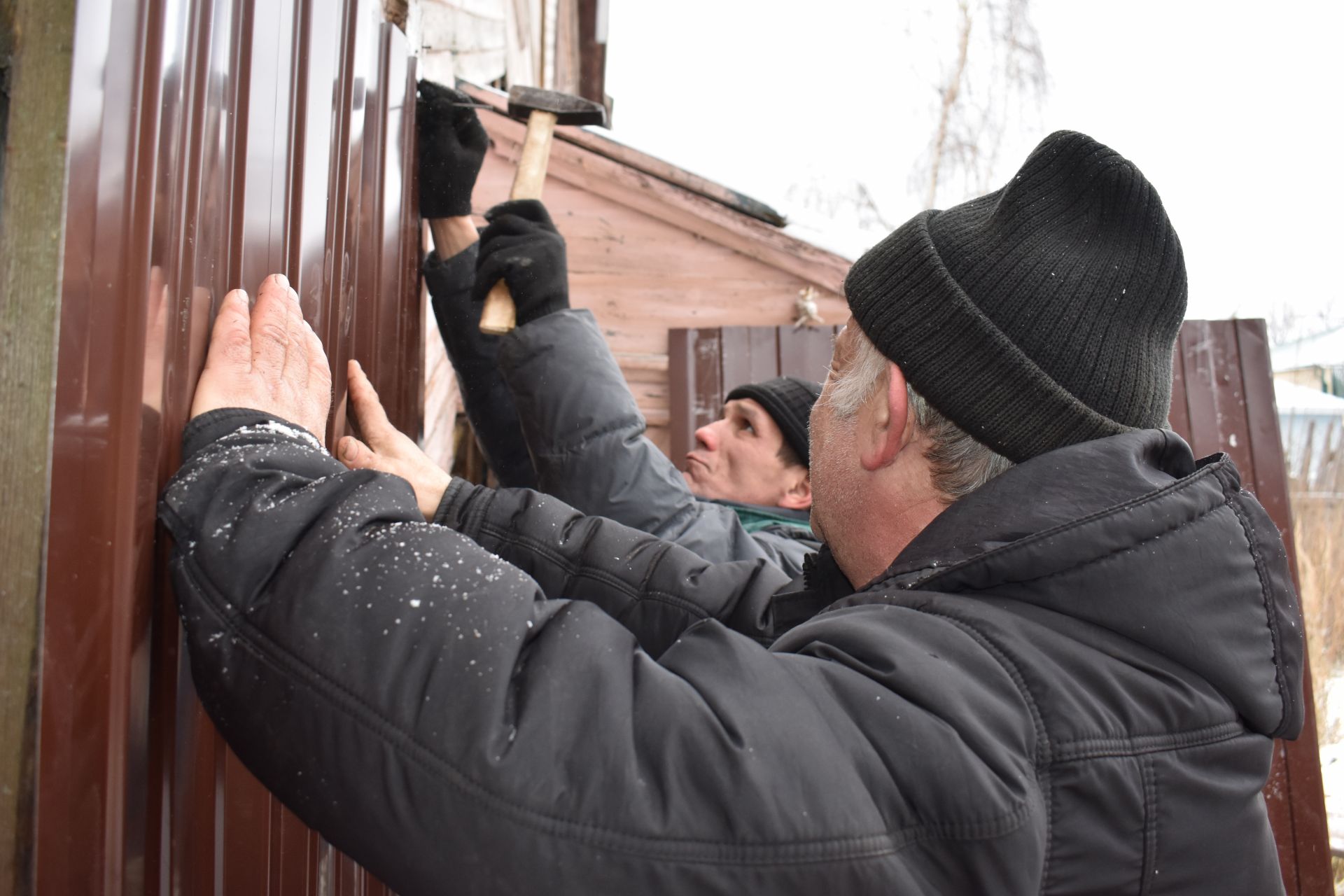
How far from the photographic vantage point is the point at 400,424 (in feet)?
6.86

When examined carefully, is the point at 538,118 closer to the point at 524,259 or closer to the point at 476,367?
the point at 524,259

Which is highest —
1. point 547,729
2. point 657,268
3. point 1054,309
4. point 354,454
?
point 657,268

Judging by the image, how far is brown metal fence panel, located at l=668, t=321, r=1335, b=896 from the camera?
144 inches

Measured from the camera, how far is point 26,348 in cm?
89

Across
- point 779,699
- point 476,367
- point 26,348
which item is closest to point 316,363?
point 26,348

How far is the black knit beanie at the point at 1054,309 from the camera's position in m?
1.33

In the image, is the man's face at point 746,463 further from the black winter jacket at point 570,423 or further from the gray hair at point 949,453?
the gray hair at point 949,453

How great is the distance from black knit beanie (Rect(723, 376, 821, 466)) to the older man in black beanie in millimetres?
1817

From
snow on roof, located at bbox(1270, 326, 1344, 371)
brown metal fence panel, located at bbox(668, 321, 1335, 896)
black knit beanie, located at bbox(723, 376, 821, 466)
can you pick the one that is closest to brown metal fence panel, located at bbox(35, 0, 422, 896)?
black knit beanie, located at bbox(723, 376, 821, 466)

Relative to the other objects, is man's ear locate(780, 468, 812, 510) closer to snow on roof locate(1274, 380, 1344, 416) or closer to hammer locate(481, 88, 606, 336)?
hammer locate(481, 88, 606, 336)

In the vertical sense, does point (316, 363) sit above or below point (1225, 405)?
below

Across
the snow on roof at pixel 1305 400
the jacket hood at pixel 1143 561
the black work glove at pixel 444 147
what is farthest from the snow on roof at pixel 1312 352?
the jacket hood at pixel 1143 561

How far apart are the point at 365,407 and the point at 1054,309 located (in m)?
1.14

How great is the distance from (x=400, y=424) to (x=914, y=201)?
1245 centimetres
